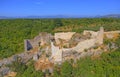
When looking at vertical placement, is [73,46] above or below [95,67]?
above

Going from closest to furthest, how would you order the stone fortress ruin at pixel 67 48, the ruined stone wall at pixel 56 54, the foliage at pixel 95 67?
the foliage at pixel 95 67 → the stone fortress ruin at pixel 67 48 → the ruined stone wall at pixel 56 54

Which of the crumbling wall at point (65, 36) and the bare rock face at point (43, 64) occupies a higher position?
the crumbling wall at point (65, 36)

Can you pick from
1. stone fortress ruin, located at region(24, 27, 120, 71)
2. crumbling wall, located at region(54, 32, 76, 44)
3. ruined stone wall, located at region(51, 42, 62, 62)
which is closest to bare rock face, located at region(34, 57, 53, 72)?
stone fortress ruin, located at region(24, 27, 120, 71)

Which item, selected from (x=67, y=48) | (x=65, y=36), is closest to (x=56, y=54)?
(x=67, y=48)

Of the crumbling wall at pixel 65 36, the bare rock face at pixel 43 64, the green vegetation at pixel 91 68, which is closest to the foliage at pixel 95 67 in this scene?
the green vegetation at pixel 91 68

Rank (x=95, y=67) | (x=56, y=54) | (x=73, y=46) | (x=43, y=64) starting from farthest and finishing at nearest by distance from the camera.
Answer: (x=43, y=64)
(x=56, y=54)
(x=73, y=46)
(x=95, y=67)

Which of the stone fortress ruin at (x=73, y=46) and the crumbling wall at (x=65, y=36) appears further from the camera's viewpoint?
the crumbling wall at (x=65, y=36)

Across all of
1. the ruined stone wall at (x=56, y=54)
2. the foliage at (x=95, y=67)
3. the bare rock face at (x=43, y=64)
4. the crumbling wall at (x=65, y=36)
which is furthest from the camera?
the crumbling wall at (x=65, y=36)

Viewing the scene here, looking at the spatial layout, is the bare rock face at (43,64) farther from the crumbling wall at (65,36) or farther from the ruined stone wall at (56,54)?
the crumbling wall at (65,36)

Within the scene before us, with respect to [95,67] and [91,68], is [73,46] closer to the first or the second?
[91,68]

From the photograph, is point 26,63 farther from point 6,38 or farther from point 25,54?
point 6,38

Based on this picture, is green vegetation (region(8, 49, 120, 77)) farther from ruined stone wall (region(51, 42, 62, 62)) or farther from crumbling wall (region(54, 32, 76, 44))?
crumbling wall (region(54, 32, 76, 44))

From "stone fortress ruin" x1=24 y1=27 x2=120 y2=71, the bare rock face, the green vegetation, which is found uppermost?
"stone fortress ruin" x1=24 y1=27 x2=120 y2=71
